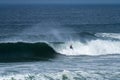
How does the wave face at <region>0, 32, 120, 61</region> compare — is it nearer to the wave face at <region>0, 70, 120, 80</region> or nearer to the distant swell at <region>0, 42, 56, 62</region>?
the distant swell at <region>0, 42, 56, 62</region>

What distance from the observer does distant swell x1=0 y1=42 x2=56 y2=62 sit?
3503cm

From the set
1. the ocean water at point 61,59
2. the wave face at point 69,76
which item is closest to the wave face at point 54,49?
the ocean water at point 61,59

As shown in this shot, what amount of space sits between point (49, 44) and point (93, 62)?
8805 mm

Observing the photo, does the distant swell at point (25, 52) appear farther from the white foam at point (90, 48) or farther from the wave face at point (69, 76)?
the wave face at point (69, 76)

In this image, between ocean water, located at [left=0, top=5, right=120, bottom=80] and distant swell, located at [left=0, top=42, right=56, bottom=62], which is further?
distant swell, located at [left=0, top=42, right=56, bottom=62]

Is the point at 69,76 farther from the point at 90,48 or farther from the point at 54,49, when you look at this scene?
the point at 90,48

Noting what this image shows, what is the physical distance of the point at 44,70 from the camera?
27562 mm

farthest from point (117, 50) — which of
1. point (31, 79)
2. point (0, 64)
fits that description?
point (31, 79)

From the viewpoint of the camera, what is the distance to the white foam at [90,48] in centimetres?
3756

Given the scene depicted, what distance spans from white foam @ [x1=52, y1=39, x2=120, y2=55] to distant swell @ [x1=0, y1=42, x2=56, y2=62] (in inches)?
44.6

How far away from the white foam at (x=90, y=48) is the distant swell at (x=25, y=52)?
1.13m

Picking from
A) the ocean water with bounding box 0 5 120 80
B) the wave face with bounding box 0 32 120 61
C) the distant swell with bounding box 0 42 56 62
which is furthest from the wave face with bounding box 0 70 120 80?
the wave face with bounding box 0 32 120 61

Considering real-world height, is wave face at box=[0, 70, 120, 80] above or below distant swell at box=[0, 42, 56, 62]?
below

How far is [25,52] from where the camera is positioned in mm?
37594
